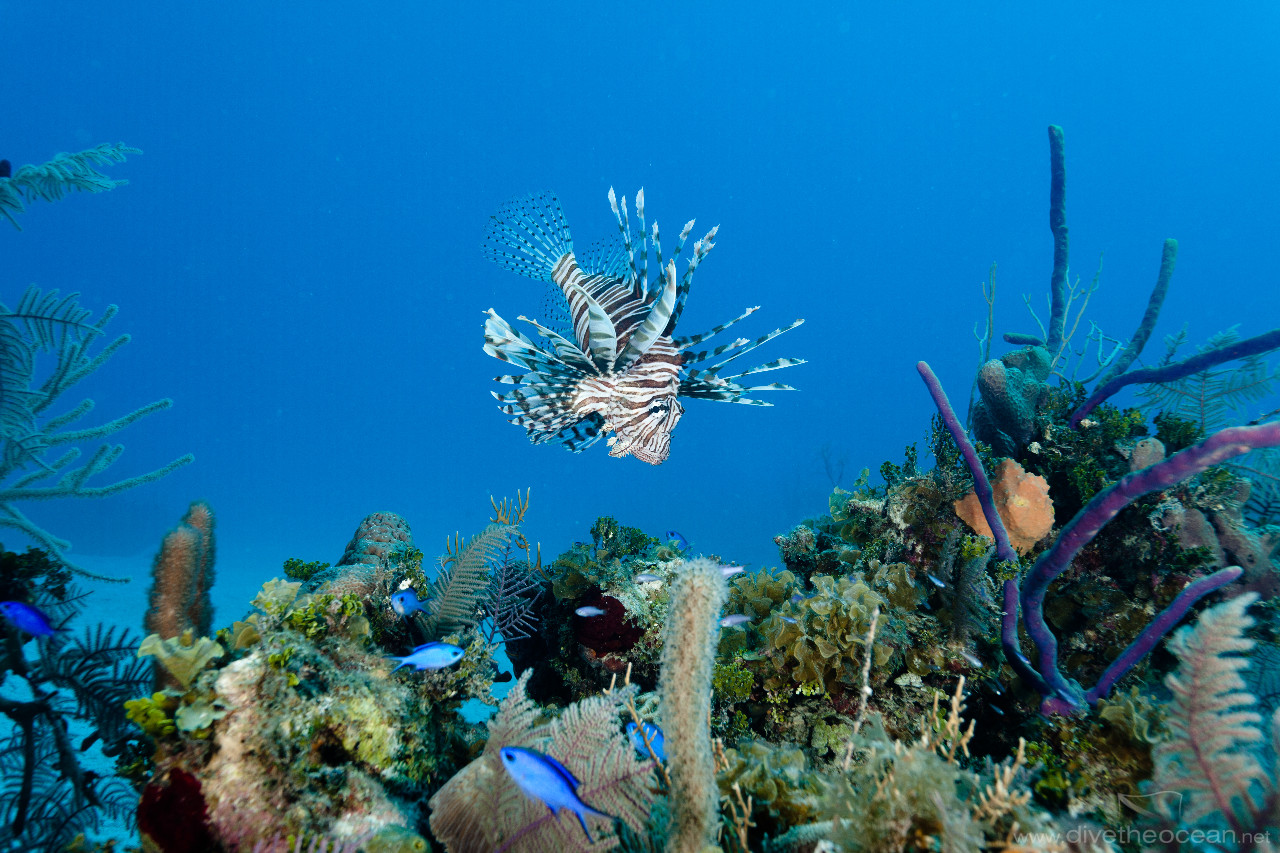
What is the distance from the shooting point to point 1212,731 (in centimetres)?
160

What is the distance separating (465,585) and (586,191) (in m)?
111

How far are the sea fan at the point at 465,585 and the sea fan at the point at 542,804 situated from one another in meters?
1.75

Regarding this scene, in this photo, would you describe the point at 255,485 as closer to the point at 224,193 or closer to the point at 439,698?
the point at 224,193

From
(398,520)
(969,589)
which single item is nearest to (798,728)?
(969,589)

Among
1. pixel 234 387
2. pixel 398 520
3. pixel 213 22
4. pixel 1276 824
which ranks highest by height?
pixel 213 22

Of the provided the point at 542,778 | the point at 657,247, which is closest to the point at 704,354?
the point at 657,247

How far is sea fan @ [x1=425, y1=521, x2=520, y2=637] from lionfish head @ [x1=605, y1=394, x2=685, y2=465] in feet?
3.60

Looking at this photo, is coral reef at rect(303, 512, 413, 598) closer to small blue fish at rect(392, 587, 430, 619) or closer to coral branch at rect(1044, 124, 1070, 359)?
small blue fish at rect(392, 587, 430, 619)

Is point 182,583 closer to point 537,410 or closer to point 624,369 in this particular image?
point 537,410

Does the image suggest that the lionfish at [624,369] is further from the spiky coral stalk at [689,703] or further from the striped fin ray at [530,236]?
the spiky coral stalk at [689,703]

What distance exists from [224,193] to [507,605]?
415 feet

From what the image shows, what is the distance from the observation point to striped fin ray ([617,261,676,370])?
3.33 meters

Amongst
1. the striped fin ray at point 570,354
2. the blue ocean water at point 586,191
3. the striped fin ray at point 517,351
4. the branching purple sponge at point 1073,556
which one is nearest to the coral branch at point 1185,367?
the branching purple sponge at point 1073,556

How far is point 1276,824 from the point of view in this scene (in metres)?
1.47
